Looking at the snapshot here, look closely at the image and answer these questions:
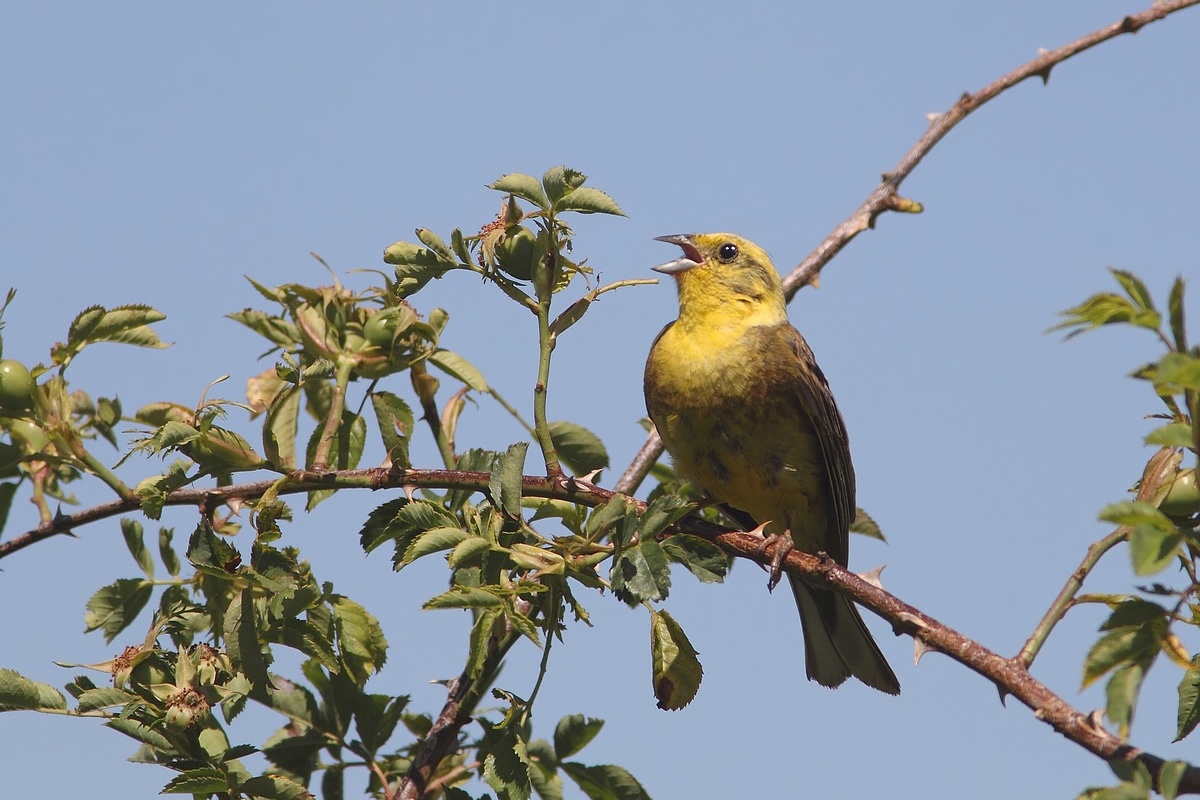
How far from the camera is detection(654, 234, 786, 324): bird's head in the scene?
5.30 m

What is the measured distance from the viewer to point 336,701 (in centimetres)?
325

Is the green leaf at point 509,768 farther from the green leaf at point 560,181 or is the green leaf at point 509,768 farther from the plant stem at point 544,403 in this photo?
the green leaf at point 560,181

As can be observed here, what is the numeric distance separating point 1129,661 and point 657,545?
36.0 inches

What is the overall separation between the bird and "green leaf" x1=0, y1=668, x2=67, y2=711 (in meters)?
2.19

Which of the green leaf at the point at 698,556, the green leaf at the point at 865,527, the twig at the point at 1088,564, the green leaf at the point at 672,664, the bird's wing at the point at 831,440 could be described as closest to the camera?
the twig at the point at 1088,564

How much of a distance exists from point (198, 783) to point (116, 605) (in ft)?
2.10

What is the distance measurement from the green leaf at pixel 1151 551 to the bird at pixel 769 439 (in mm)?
2345

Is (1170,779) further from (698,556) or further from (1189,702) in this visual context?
(698,556)

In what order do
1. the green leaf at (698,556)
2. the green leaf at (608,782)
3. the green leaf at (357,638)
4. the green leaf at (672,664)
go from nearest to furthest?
the green leaf at (698,556) → the green leaf at (672,664) → the green leaf at (357,638) → the green leaf at (608,782)

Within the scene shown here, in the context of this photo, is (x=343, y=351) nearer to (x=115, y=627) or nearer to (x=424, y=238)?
(x=424, y=238)

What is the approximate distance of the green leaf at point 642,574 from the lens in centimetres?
265

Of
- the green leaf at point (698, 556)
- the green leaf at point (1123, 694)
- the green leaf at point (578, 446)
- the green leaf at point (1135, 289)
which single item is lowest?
the green leaf at point (1123, 694)

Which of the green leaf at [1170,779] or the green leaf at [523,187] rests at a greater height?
the green leaf at [523,187]

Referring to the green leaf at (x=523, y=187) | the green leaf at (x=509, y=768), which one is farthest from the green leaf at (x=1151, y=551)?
the green leaf at (x=523, y=187)
